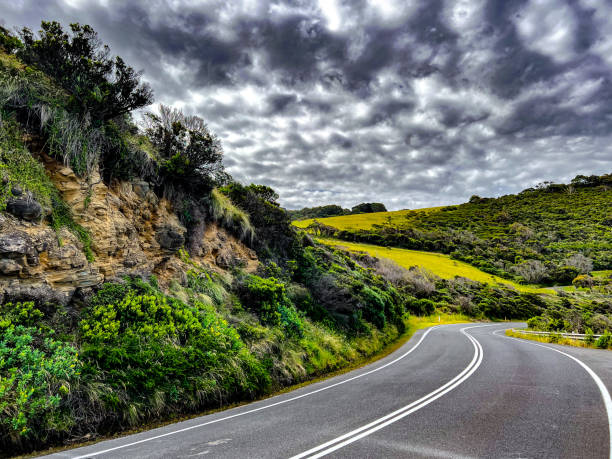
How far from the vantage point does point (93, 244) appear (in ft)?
26.1

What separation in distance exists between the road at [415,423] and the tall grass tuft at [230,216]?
7.98 m

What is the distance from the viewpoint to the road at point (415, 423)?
413 cm

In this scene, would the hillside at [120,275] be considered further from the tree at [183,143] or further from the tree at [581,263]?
the tree at [581,263]

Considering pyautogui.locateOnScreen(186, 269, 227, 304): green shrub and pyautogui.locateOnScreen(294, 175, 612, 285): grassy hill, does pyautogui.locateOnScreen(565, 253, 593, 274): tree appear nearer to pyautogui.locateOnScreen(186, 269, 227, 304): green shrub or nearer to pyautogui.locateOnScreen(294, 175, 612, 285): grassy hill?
pyautogui.locateOnScreen(294, 175, 612, 285): grassy hill

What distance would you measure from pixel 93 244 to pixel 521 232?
9329 cm

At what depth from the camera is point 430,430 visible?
4699 mm

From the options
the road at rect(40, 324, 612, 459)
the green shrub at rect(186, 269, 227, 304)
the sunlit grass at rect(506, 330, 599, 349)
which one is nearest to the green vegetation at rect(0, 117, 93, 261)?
the green shrub at rect(186, 269, 227, 304)

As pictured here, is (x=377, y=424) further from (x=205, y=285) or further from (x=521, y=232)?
(x=521, y=232)

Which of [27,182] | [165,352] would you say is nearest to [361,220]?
[165,352]

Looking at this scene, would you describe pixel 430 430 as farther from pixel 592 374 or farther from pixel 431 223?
pixel 431 223

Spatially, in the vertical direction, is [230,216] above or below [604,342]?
above

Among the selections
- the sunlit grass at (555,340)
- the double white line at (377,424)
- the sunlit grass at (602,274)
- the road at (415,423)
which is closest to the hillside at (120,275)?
the road at (415,423)

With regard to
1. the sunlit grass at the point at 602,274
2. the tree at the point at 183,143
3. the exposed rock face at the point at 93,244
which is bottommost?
the sunlit grass at the point at 602,274

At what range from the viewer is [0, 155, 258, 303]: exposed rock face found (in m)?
6.25
